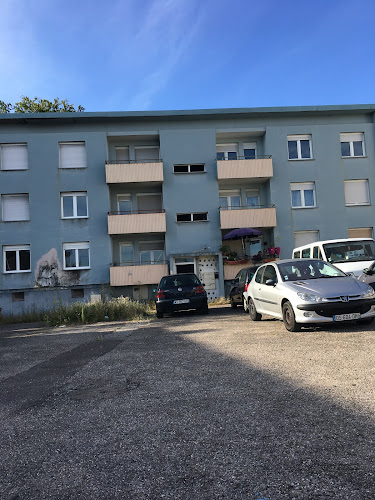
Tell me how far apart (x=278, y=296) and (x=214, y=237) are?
650 inches

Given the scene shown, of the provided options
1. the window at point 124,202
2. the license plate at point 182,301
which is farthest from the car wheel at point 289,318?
the window at point 124,202

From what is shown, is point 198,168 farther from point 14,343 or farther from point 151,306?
point 14,343

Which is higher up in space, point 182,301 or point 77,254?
point 77,254

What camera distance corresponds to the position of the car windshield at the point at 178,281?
1564 centimetres

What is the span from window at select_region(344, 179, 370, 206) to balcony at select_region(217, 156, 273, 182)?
540 cm

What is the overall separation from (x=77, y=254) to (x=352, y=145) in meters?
18.7

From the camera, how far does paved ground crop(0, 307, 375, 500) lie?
256cm

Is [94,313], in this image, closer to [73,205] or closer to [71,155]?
[73,205]

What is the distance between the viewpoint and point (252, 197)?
27328 mm

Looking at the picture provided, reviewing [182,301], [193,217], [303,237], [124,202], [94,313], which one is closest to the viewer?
[182,301]

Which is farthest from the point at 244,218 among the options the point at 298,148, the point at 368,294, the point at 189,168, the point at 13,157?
the point at 368,294

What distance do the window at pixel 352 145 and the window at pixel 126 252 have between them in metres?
14.8

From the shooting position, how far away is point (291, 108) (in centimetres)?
2611

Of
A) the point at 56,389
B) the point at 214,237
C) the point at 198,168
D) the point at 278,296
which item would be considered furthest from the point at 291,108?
the point at 56,389
